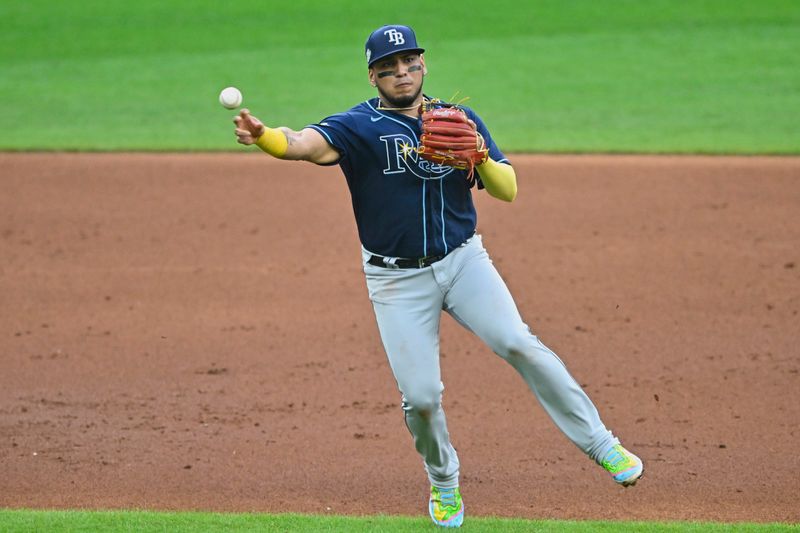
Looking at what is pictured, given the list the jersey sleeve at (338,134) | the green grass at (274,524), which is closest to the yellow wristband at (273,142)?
the jersey sleeve at (338,134)

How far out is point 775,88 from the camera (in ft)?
54.5

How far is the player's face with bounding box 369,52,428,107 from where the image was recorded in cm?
523

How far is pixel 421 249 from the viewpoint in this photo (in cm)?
520

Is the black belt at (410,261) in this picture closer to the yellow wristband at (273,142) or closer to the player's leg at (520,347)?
the player's leg at (520,347)

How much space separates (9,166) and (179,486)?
26.3 ft

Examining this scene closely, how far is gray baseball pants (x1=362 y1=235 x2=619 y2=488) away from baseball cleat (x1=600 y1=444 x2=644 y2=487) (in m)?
0.04

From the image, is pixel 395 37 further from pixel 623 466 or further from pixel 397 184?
pixel 623 466

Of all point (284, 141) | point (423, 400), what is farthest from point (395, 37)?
point (423, 400)

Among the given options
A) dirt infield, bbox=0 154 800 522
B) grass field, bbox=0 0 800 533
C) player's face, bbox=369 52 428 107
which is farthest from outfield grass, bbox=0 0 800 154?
player's face, bbox=369 52 428 107

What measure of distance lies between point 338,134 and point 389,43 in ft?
1.53

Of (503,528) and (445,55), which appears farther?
(445,55)

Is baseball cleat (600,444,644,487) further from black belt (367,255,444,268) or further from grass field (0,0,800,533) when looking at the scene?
grass field (0,0,800,533)

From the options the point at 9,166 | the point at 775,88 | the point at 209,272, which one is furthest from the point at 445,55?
the point at 209,272

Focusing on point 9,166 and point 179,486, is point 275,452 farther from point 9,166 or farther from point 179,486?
point 9,166
